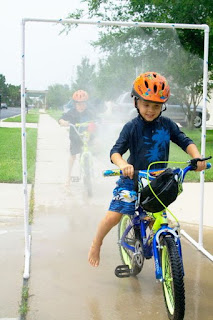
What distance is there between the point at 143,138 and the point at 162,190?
0.61 m

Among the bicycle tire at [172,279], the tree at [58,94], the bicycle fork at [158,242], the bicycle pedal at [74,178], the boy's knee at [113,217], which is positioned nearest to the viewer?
A: the bicycle tire at [172,279]

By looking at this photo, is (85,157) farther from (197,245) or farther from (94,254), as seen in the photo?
(94,254)

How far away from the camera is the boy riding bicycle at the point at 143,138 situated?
3424 millimetres

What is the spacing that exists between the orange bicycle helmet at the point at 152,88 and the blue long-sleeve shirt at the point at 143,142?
23 cm

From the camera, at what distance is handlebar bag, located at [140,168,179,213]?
305 centimetres

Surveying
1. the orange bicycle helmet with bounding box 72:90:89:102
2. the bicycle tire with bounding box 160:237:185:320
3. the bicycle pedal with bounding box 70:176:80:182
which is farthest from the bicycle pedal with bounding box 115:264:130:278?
the bicycle pedal with bounding box 70:176:80:182

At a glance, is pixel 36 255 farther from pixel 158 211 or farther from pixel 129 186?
pixel 158 211

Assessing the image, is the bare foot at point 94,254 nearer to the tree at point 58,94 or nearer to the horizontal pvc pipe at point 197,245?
the horizontal pvc pipe at point 197,245

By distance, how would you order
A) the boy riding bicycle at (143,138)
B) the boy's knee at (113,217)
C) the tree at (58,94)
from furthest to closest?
the tree at (58,94)
the boy's knee at (113,217)
the boy riding bicycle at (143,138)

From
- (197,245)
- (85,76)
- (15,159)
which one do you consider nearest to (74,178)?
(85,76)

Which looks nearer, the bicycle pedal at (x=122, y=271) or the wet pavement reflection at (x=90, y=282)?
the wet pavement reflection at (x=90, y=282)

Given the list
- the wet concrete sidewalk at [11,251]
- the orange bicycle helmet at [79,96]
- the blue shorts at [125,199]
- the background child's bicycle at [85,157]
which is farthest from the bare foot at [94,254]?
the background child's bicycle at [85,157]

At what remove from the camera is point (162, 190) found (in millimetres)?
3047

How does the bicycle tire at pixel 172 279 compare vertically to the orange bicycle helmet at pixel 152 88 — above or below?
below
